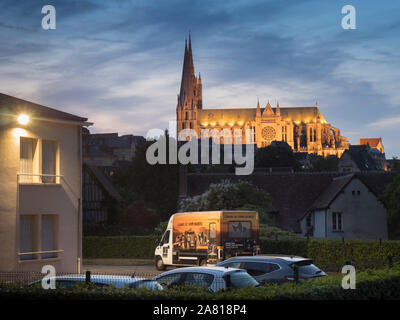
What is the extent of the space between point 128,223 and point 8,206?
97.0ft

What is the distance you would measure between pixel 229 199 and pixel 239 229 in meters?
19.1

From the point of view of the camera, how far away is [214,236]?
90.0 feet

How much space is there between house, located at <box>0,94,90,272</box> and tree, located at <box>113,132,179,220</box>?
46.0 m

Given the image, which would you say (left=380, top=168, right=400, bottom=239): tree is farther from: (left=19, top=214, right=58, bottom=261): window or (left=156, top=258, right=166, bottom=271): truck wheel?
(left=19, top=214, right=58, bottom=261): window

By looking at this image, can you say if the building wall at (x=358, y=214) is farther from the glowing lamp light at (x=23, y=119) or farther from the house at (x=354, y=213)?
the glowing lamp light at (x=23, y=119)

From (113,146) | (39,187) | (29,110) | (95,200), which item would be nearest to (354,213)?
(95,200)

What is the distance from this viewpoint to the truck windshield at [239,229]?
27.5 metres

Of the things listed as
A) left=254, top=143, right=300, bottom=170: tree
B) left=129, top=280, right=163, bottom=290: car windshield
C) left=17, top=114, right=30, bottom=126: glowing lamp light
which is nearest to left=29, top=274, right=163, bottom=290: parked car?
left=129, top=280, right=163, bottom=290: car windshield

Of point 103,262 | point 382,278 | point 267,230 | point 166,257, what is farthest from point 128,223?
point 382,278

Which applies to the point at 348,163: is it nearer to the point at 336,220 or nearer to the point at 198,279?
the point at 336,220

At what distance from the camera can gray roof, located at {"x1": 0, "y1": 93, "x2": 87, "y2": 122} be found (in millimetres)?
23970

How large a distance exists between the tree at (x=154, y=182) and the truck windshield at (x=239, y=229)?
44.7 meters

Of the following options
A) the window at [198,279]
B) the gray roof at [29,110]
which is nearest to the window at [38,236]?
the gray roof at [29,110]

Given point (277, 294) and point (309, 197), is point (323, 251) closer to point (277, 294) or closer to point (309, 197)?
point (277, 294)
